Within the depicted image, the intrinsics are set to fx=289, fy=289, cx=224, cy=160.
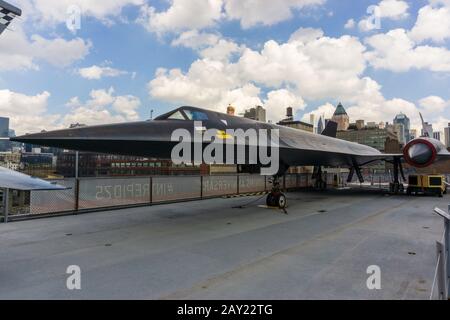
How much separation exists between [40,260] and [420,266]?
582 centimetres

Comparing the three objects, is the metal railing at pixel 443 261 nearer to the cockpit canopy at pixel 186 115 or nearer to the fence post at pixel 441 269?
the fence post at pixel 441 269

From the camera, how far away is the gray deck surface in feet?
11.1

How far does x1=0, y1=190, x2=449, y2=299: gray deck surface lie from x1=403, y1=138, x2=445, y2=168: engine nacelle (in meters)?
6.63

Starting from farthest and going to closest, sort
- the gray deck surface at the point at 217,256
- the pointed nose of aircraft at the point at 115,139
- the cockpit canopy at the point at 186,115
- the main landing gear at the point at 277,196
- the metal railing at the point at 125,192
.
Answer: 1. the main landing gear at the point at 277,196
2. the metal railing at the point at 125,192
3. the cockpit canopy at the point at 186,115
4. the pointed nose of aircraft at the point at 115,139
5. the gray deck surface at the point at 217,256

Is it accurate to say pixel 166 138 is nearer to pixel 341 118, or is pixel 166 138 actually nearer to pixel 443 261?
pixel 443 261

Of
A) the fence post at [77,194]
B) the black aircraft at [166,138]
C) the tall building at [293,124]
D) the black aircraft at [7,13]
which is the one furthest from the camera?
the tall building at [293,124]

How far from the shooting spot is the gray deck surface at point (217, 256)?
11.1 feet

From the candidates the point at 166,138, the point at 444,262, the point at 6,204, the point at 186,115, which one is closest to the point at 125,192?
the point at 6,204

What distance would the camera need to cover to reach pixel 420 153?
13922 millimetres

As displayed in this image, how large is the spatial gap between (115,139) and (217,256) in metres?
2.88

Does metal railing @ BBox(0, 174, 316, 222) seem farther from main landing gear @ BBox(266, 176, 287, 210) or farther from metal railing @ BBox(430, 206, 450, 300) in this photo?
metal railing @ BBox(430, 206, 450, 300)

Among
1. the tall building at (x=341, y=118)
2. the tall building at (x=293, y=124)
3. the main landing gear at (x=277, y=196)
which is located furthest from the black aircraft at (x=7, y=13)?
the tall building at (x=341, y=118)
